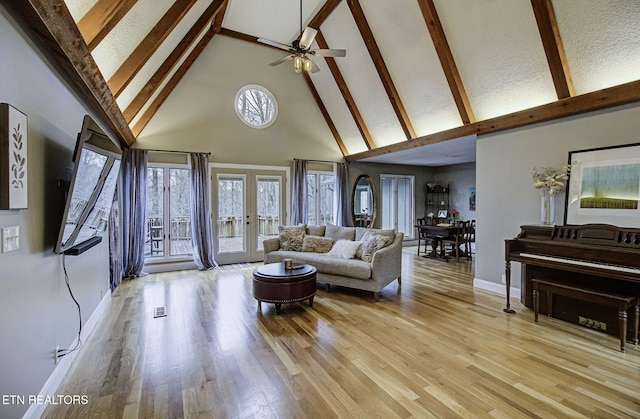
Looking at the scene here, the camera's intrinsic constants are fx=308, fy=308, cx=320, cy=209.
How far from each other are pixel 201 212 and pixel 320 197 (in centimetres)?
297

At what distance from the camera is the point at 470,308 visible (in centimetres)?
398

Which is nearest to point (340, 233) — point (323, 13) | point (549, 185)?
point (549, 185)

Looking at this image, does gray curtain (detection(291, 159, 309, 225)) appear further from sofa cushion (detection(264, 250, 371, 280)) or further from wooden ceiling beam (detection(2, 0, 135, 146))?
wooden ceiling beam (detection(2, 0, 135, 146))

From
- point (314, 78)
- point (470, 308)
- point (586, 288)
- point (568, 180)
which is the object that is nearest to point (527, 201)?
point (568, 180)

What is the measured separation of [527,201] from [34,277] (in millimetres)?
5258

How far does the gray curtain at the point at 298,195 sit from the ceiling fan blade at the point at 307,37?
10.6 ft

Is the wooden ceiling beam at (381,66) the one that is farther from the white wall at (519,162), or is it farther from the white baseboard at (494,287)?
the white baseboard at (494,287)

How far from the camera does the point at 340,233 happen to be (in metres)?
5.50

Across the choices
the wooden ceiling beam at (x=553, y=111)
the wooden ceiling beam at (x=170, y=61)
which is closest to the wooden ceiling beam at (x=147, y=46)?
the wooden ceiling beam at (x=170, y=61)

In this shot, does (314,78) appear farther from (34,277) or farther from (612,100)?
(34,277)

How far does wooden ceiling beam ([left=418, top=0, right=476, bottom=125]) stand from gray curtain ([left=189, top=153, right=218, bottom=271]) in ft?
15.0

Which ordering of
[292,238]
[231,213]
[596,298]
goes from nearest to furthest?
[596,298] → [292,238] → [231,213]

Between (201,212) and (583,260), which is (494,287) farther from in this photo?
(201,212)

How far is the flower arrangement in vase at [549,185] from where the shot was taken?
3.75 meters
